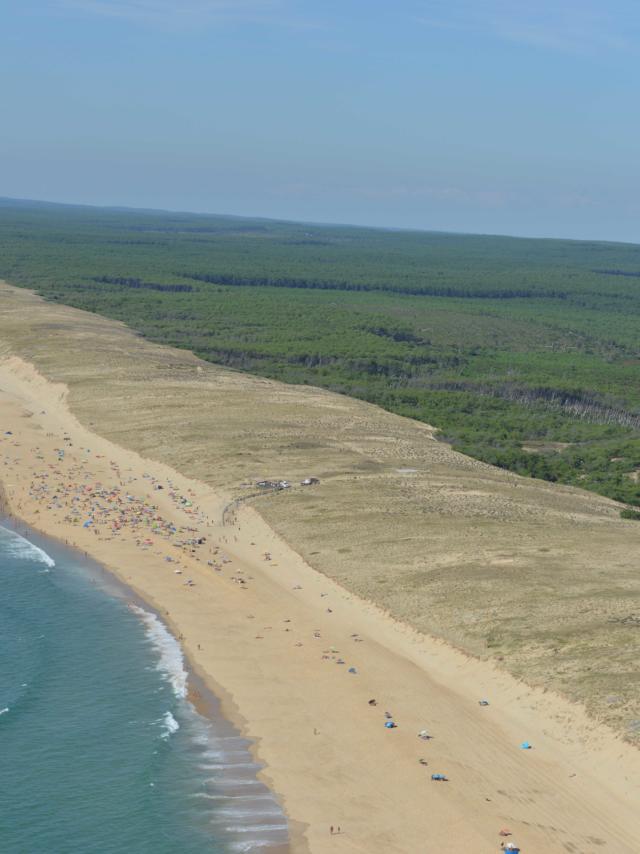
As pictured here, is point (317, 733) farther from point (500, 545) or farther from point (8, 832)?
point (500, 545)

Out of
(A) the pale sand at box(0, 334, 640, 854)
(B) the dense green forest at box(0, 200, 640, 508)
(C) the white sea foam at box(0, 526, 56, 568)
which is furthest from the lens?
(B) the dense green forest at box(0, 200, 640, 508)

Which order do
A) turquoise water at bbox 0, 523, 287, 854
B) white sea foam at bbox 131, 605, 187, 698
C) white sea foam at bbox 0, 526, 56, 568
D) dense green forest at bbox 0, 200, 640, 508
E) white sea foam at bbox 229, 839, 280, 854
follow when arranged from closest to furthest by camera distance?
white sea foam at bbox 229, 839, 280, 854 → turquoise water at bbox 0, 523, 287, 854 → white sea foam at bbox 131, 605, 187, 698 → white sea foam at bbox 0, 526, 56, 568 → dense green forest at bbox 0, 200, 640, 508

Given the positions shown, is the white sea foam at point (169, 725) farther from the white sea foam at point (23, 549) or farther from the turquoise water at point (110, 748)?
the white sea foam at point (23, 549)

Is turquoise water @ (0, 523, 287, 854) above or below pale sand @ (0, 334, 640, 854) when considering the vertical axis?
below

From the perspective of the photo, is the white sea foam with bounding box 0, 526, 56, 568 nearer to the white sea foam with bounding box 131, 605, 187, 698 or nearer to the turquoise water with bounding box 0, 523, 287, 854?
the turquoise water with bounding box 0, 523, 287, 854

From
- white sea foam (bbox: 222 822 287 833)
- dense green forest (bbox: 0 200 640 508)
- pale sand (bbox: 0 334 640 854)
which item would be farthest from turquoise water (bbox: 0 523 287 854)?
dense green forest (bbox: 0 200 640 508)

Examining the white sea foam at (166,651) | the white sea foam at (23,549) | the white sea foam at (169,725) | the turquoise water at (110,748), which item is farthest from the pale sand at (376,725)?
the white sea foam at (23,549)
